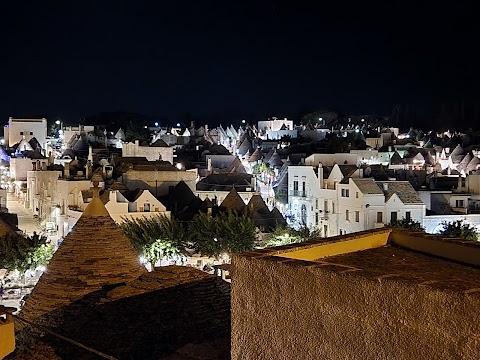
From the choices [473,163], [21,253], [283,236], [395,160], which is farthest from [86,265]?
[473,163]

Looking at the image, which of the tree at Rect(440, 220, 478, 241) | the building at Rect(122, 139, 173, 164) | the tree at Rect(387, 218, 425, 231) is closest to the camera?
the tree at Rect(387, 218, 425, 231)

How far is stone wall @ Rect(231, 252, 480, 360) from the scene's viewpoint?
3.74 metres

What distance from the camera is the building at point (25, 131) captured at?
2581 inches

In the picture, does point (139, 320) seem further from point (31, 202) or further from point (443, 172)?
point (443, 172)

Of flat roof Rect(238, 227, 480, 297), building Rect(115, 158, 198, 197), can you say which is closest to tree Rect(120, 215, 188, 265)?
building Rect(115, 158, 198, 197)

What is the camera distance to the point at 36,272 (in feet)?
94.0

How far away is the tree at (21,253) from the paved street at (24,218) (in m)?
8.21

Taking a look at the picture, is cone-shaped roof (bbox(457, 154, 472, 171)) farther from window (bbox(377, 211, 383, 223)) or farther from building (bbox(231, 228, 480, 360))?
building (bbox(231, 228, 480, 360))

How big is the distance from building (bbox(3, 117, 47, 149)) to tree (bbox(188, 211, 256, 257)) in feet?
132

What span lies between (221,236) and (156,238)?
9.87ft

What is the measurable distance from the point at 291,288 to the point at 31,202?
142 ft

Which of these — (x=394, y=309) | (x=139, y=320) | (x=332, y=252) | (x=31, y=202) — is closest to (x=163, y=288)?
(x=139, y=320)

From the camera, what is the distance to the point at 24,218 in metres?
41.6

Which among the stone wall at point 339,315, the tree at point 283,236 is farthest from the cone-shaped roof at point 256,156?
the stone wall at point 339,315
